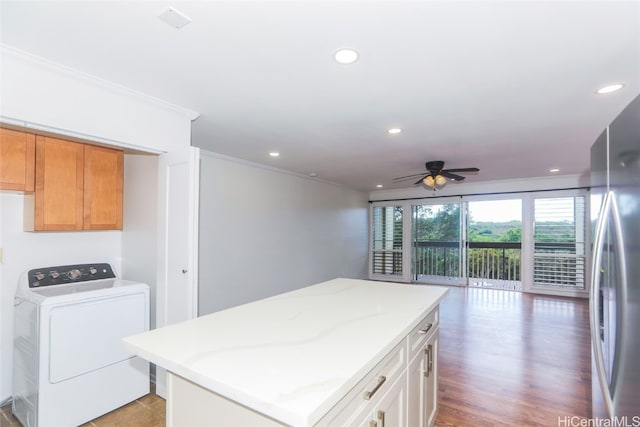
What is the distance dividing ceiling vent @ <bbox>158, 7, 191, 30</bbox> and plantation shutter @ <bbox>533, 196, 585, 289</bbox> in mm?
6961

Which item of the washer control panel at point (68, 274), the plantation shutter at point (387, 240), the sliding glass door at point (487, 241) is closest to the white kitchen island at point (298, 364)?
the washer control panel at point (68, 274)

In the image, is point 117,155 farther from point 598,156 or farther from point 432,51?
point 598,156

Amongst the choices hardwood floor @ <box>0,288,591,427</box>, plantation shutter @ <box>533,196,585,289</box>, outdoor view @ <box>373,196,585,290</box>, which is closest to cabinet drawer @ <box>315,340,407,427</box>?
hardwood floor @ <box>0,288,591,427</box>

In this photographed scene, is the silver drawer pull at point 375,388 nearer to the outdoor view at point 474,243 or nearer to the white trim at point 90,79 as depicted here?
the white trim at point 90,79

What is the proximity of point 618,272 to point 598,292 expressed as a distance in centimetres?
24

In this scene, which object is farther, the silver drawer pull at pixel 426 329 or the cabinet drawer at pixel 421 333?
the silver drawer pull at pixel 426 329

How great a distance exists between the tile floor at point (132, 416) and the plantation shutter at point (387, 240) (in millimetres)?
6222

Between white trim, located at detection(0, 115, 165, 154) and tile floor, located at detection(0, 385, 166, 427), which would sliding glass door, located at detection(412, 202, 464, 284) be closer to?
tile floor, located at detection(0, 385, 166, 427)

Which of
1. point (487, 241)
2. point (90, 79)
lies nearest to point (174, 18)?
point (90, 79)

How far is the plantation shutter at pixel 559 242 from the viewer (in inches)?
230

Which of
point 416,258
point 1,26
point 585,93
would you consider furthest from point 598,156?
point 416,258

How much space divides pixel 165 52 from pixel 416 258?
695 centimetres

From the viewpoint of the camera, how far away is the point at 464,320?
4.46 meters

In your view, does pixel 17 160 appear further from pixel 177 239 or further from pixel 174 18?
pixel 174 18
